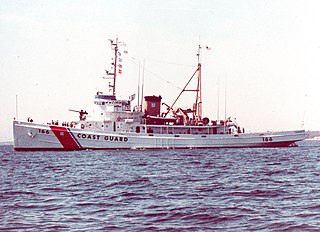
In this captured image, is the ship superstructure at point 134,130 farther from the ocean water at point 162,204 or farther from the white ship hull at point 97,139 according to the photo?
the ocean water at point 162,204

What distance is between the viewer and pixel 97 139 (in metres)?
51.7

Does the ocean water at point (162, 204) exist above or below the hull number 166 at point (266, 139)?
below

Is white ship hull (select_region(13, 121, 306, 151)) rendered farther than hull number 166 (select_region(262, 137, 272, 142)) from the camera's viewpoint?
No

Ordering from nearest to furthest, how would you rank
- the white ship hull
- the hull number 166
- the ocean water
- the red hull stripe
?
the ocean water, the red hull stripe, the white ship hull, the hull number 166

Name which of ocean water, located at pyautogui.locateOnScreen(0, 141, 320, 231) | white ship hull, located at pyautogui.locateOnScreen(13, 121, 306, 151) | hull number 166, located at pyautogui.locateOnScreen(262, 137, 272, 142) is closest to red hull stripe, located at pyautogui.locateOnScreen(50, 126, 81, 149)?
white ship hull, located at pyautogui.locateOnScreen(13, 121, 306, 151)

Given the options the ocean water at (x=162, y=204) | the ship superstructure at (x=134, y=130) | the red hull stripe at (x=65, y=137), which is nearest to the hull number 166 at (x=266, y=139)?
the ship superstructure at (x=134, y=130)

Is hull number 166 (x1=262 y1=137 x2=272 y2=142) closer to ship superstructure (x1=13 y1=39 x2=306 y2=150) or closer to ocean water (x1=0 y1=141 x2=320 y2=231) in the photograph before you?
ship superstructure (x1=13 y1=39 x2=306 y2=150)

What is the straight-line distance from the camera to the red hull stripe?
5028 centimetres

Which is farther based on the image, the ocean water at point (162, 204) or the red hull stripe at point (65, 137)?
the red hull stripe at point (65, 137)

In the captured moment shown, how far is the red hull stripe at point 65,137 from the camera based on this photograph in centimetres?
5028

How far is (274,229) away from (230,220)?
1.23 meters

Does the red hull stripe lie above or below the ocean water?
above

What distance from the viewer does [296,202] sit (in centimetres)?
1292

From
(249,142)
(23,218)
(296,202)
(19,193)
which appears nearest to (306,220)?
(296,202)
